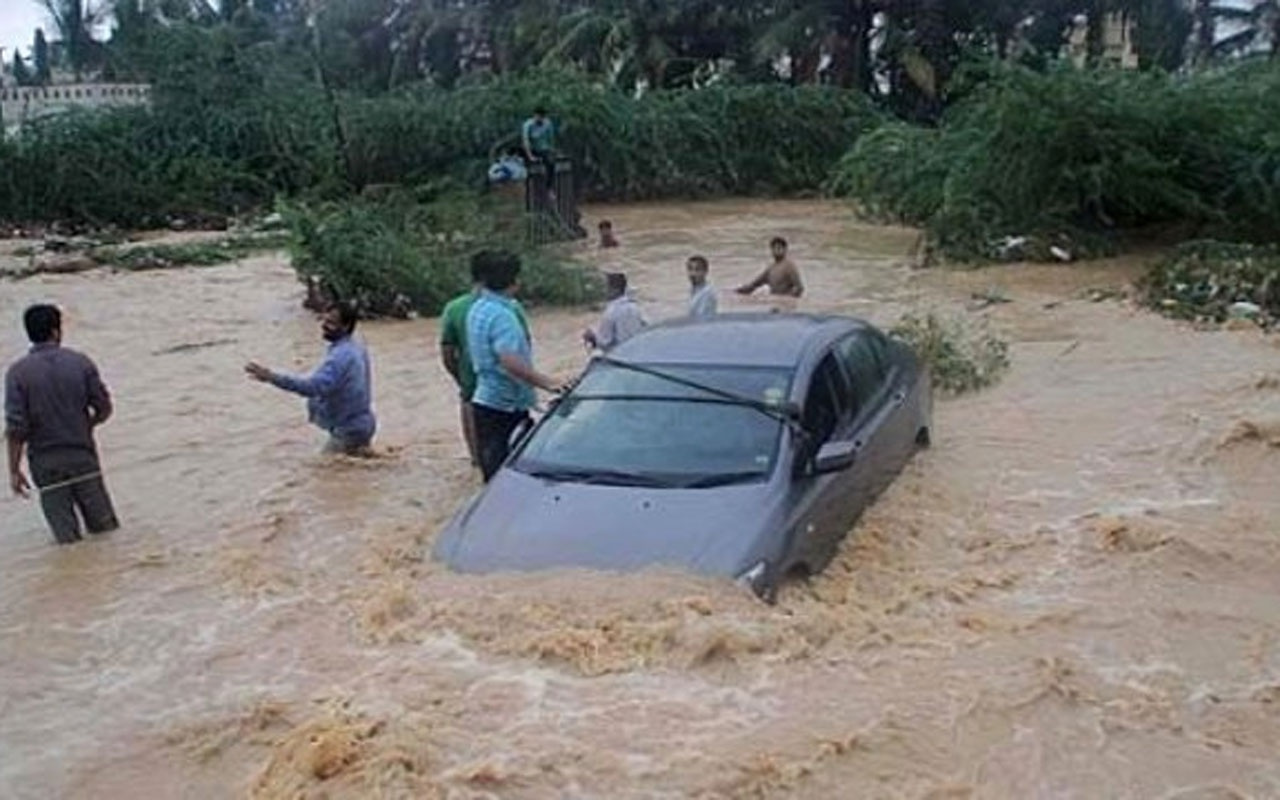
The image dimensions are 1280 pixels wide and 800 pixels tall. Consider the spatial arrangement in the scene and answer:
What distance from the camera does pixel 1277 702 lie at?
5.84m

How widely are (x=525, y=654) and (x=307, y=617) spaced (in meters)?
1.42

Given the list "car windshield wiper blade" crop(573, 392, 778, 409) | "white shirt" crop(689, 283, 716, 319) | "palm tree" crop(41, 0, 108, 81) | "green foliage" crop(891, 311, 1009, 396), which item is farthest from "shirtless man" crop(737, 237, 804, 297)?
"palm tree" crop(41, 0, 108, 81)

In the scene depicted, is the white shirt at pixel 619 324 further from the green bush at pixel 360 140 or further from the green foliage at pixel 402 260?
the green bush at pixel 360 140

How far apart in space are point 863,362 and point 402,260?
354 inches

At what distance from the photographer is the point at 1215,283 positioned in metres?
15.6

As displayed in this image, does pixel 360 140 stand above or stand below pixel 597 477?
above

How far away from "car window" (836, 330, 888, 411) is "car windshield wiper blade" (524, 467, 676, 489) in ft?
5.33

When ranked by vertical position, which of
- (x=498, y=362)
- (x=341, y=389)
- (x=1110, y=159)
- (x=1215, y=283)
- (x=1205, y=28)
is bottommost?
(x=1215, y=283)

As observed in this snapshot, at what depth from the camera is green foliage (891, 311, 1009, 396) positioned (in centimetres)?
Result: 1186

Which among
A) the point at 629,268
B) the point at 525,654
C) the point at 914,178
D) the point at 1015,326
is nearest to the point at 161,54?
the point at 629,268

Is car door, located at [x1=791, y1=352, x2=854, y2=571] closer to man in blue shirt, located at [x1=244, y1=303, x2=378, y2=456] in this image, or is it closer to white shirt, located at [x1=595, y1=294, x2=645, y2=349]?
white shirt, located at [x1=595, y1=294, x2=645, y2=349]

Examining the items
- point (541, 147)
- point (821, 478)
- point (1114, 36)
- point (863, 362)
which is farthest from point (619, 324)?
point (1114, 36)

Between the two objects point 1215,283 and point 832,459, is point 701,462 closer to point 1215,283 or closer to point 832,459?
point 832,459

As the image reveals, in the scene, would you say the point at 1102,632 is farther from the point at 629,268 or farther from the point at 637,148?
the point at 637,148
